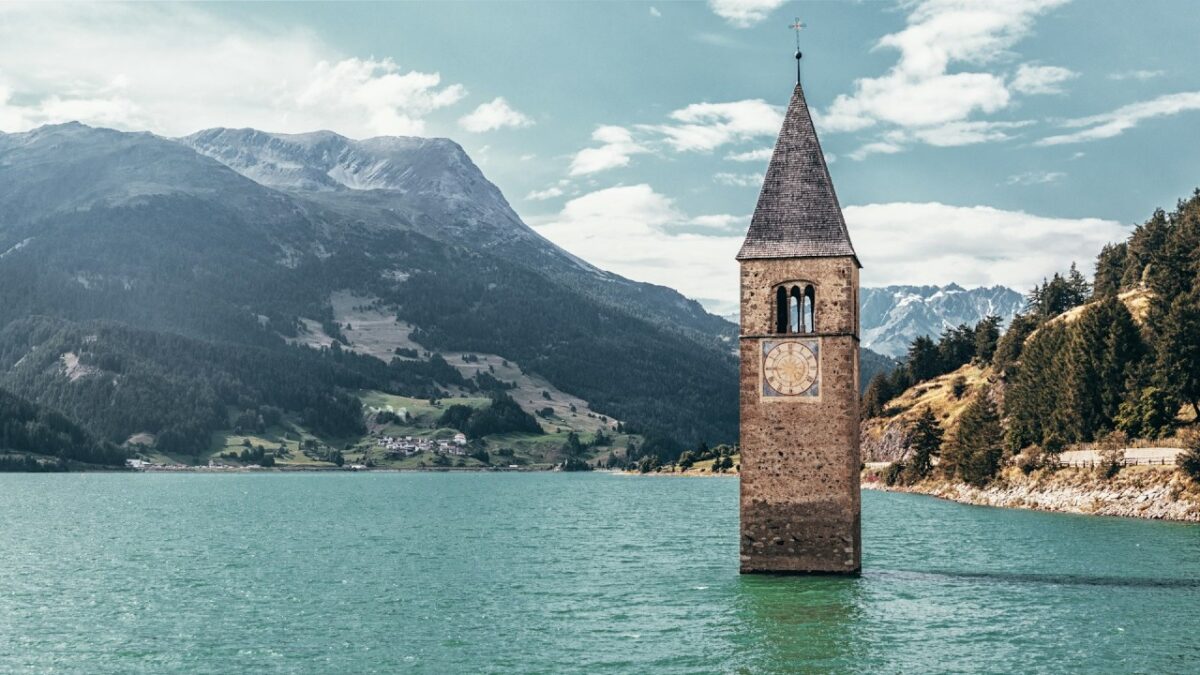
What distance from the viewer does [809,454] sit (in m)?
54.1

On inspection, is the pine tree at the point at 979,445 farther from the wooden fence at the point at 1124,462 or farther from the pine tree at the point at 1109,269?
the pine tree at the point at 1109,269

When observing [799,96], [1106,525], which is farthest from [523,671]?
[1106,525]

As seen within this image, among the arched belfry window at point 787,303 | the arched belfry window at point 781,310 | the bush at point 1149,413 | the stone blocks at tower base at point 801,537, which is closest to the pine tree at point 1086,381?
the bush at point 1149,413

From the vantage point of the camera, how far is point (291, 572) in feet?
234

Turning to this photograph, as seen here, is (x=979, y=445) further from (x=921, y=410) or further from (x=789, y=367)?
(x=789, y=367)

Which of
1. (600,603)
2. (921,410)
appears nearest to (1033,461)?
(921,410)

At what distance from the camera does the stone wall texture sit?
53.8 metres

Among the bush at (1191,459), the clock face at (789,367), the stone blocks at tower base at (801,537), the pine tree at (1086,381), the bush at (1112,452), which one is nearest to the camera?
Answer: the stone blocks at tower base at (801,537)

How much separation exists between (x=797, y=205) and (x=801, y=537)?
52.4ft

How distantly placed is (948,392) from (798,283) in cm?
13863

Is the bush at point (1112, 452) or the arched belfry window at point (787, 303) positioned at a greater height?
the arched belfry window at point (787, 303)

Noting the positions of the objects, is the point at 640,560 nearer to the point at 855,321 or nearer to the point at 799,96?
the point at 855,321

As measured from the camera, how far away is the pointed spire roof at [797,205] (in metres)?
55.2

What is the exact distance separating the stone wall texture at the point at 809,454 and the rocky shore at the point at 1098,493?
49573 mm
